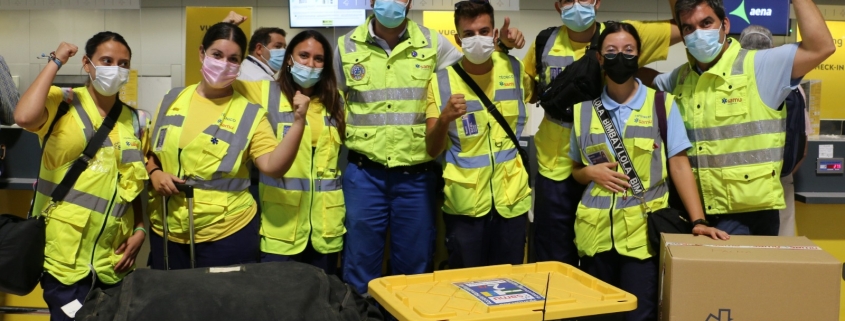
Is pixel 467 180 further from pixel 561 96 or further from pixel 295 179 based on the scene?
pixel 295 179

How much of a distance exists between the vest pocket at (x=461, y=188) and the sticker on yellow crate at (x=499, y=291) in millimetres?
664

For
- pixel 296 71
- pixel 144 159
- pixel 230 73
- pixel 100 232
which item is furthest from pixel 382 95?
pixel 100 232

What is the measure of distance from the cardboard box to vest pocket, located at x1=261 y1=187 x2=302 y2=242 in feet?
4.88

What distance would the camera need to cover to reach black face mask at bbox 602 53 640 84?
2.85m

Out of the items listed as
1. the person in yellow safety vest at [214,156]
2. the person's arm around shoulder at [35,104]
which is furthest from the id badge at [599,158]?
the person's arm around shoulder at [35,104]

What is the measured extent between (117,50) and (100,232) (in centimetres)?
71

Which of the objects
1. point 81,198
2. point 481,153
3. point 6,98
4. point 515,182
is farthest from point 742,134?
point 6,98

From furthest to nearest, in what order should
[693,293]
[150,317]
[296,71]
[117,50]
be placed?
[296,71] < [117,50] < [693,293] < [150,317]

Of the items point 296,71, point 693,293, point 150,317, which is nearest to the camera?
point 150,317

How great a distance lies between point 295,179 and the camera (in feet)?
9.96

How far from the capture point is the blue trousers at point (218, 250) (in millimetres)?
2889

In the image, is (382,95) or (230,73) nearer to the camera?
(230,73)

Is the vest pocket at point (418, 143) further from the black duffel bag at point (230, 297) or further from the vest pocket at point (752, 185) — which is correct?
the vest pocket at point (752, 185)

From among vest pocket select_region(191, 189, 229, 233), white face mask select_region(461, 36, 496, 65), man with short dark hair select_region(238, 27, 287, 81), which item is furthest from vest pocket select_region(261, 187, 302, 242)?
white face mask select_region(461, 36, 496, 65)
